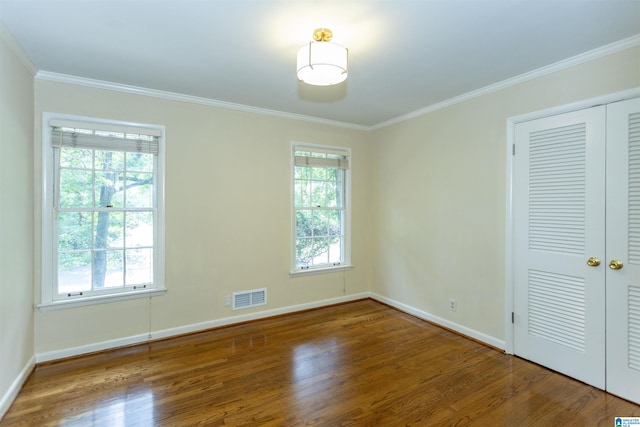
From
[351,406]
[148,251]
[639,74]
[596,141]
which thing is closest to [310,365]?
[351,406]

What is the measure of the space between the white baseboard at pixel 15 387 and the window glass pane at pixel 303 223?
2.71m

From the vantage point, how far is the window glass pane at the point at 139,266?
3.13m

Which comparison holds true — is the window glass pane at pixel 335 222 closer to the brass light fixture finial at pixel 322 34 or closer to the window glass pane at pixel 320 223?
the window glass pane at pixel 320 223

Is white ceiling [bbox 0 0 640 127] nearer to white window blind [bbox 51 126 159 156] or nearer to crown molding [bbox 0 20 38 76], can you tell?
crown molding [bbox 0 20 38 76]

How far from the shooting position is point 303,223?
4.15 meters

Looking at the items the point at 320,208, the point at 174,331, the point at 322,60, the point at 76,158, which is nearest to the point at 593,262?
the point at 322,60

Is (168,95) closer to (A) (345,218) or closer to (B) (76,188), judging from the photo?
(B) (76,188)

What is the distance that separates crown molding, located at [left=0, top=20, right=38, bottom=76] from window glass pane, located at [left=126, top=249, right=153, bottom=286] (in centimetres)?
168

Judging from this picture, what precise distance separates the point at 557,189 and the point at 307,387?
2508 mm

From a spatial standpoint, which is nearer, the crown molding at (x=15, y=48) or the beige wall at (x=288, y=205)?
the crown molding at (x=15, y=48)

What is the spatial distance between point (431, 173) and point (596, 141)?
154 cm

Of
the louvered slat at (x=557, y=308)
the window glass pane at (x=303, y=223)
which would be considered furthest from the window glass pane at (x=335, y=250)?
the louvered slat at (x=557, y=308)

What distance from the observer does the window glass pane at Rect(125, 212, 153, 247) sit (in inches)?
123

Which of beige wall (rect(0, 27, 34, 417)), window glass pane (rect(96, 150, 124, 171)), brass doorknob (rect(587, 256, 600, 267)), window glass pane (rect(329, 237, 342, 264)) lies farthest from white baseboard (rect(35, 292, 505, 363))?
window glass pane (rect(96, 150, 124, 171))
